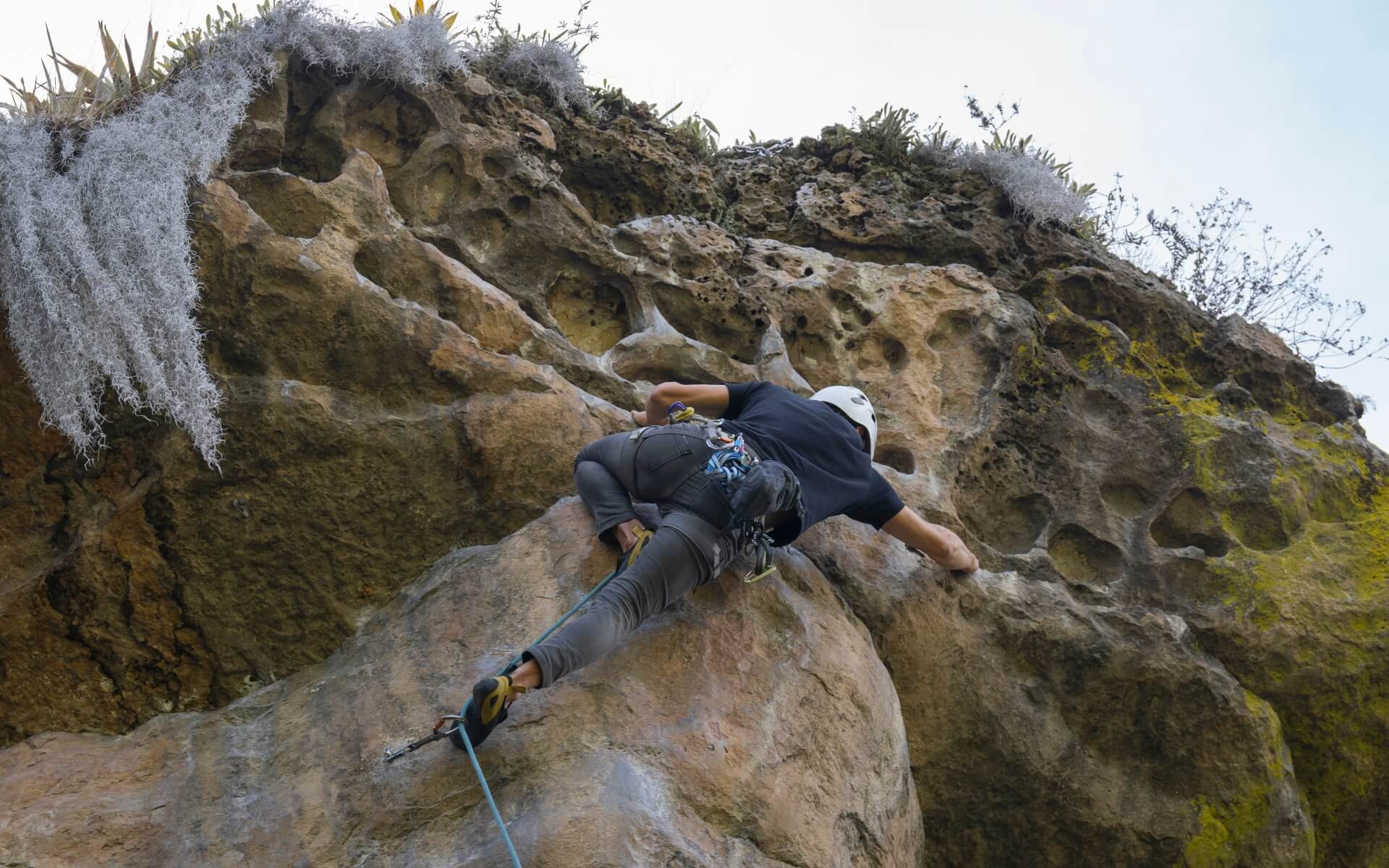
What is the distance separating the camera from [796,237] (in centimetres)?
751

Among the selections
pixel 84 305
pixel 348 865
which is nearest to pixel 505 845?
pixel 348 865

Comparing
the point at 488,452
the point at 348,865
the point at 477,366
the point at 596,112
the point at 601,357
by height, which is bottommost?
the point at 348,865

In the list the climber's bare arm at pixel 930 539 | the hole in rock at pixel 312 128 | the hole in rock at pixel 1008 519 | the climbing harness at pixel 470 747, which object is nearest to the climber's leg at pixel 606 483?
the climbing harness at pixel 470 747

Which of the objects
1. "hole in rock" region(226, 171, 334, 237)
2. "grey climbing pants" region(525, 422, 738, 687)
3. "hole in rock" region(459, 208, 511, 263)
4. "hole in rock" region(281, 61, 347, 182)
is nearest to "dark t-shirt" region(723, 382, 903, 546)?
"grey climbing pants" region(525, 422, 738, 687)

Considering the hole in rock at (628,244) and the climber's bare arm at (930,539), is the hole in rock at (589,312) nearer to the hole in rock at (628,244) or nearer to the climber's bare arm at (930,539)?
the hole in rock at (628,244)

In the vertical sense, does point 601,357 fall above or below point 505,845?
above

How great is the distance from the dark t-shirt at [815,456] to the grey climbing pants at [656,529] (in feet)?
1.01

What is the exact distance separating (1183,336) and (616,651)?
480 cm

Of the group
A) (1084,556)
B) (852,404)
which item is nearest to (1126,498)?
(1084,556)

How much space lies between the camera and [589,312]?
6281 mm

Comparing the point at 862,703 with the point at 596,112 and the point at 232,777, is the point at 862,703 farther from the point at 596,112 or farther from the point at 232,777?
the point at 596,112

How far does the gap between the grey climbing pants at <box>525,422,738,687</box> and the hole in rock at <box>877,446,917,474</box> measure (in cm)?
190

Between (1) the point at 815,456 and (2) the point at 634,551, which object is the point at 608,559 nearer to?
(2) the point at 634,551

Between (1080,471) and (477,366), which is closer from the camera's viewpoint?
(477,366)
